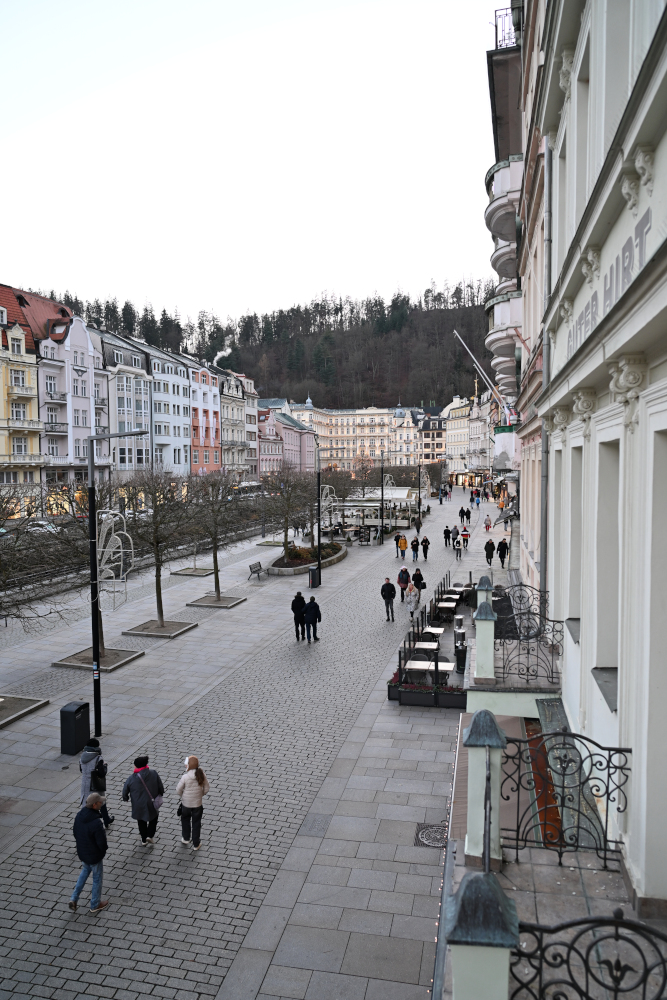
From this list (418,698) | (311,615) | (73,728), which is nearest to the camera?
(73,728)

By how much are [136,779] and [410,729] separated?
18.9 ft

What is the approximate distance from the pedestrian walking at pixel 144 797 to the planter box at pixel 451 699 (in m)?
6.86

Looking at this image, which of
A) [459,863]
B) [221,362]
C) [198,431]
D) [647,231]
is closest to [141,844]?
[459,863]

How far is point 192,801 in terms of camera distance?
28.7 ft

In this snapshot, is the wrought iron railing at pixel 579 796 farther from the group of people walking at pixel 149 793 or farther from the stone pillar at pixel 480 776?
the group of people walking at pixel 149 793

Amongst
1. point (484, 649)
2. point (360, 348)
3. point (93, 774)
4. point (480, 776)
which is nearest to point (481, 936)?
point (480, 776)

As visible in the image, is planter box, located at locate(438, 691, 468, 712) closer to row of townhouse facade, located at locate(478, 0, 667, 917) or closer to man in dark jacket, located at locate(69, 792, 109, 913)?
row of townhouse facade, located at locate(478, 0, 667, 917)

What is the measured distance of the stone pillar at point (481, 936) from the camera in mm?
3020

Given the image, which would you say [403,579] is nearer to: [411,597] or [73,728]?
[411,597]

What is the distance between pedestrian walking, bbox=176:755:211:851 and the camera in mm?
8750

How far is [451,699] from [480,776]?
917 centimetres

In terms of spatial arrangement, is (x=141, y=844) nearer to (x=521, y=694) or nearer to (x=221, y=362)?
(x=521, y=694)

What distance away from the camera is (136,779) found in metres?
8.91

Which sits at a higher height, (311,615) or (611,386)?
(611,386)
